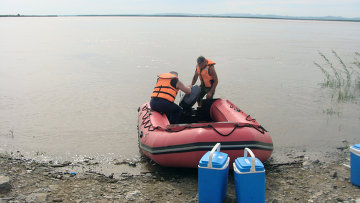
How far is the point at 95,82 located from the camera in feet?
36.1

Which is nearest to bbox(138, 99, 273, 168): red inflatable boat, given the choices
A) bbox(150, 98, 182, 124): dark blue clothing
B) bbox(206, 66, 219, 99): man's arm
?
bbox(150, 98, 182, 124): dark blue clothing

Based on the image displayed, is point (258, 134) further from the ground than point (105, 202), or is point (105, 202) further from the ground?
point (258, 134)

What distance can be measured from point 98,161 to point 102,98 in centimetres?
415

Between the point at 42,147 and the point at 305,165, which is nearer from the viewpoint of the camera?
the point at 305,165

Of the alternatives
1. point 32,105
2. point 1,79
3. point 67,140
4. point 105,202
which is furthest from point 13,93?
point 105,202

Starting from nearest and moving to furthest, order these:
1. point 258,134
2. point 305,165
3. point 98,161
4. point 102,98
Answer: point 258,134 → point 305,165 → point 98,161 → point 102,98

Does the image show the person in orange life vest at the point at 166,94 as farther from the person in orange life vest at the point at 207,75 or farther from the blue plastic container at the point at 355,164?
the blue plastic container at the point at 355,164

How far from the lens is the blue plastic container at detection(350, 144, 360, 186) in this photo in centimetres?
387

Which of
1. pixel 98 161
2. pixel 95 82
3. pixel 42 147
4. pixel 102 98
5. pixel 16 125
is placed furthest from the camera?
pixel 95 82

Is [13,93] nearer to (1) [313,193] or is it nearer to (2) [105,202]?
(2) [105,202]

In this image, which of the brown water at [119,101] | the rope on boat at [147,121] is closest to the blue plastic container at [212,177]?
the rope on boat at [147,121]

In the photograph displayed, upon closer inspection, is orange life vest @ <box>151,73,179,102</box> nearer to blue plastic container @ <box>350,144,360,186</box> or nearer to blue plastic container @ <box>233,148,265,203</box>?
blue plastic container @ <box>233,148,265,203</box>

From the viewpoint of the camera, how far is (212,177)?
11.0ft

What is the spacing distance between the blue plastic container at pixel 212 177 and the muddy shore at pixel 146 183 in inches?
11.5
